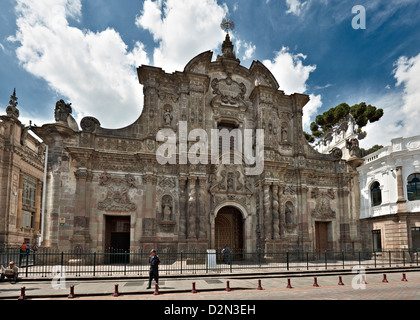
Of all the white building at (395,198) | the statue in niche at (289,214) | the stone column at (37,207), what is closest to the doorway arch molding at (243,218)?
the statue in niche at (289,214)

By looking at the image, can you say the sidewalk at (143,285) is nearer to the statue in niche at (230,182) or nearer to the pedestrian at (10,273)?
the pedestrian at (10,273)

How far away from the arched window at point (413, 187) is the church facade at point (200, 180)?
13.1 feet

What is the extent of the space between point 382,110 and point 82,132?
138 feet

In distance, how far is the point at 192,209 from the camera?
21.0 metres

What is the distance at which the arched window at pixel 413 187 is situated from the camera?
24.6 m

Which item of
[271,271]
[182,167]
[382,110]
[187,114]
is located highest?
[382,110]

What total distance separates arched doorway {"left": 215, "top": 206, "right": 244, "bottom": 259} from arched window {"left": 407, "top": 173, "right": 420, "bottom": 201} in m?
13.9

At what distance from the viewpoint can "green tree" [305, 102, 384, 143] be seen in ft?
147

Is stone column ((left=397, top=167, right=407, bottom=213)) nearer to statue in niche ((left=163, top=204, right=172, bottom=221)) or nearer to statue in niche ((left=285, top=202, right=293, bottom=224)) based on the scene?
statue in niche ((left=285, top=202, right=293, bottom=224))

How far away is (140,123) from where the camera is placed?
→ 2200 cm

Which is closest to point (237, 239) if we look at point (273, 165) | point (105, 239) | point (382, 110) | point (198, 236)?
point (198, 236)

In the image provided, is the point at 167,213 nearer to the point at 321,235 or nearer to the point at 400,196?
the point at 321,235

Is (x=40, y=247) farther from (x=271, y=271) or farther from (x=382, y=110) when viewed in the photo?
(x=382, y=110)

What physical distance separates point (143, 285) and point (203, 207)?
905cm
